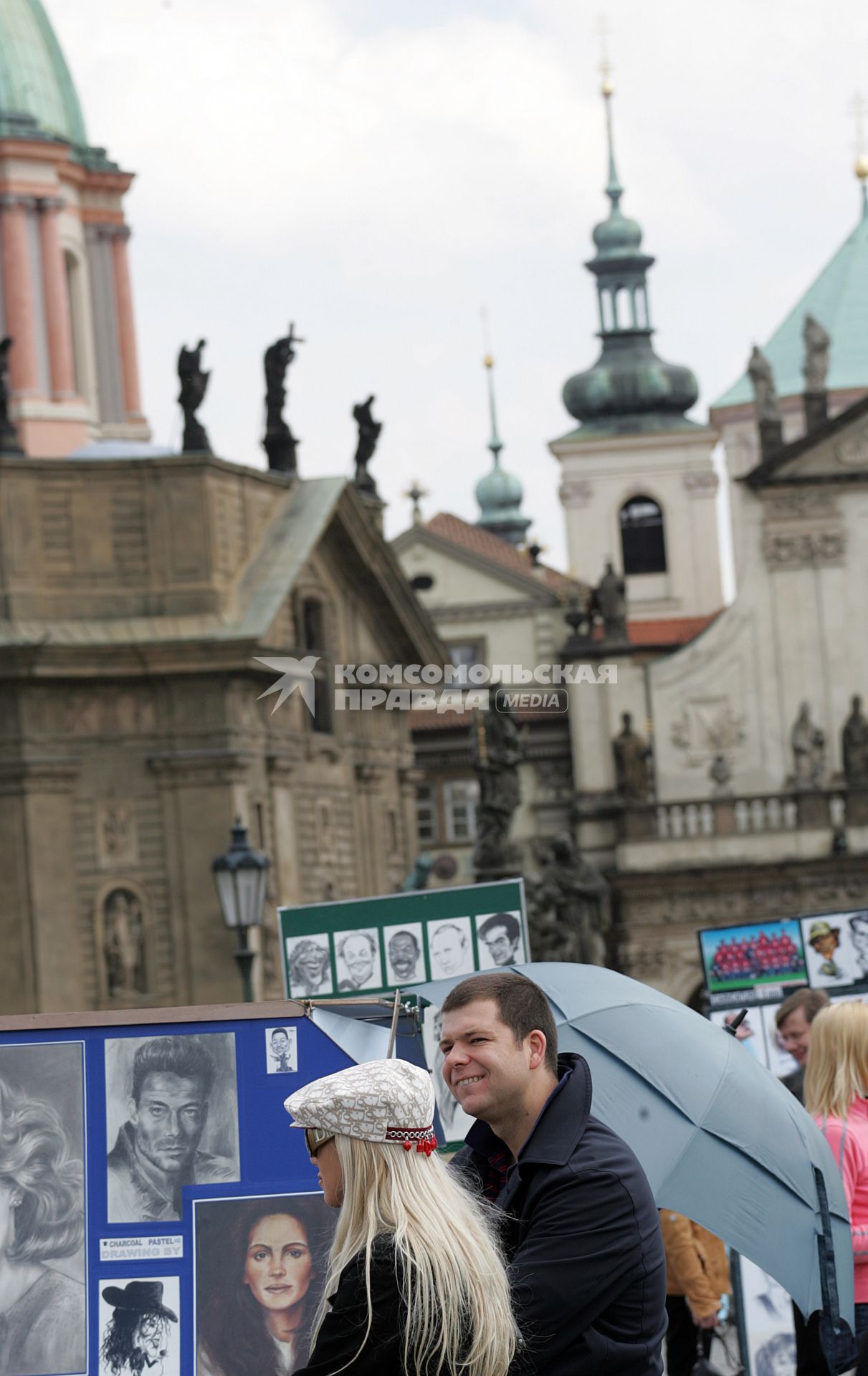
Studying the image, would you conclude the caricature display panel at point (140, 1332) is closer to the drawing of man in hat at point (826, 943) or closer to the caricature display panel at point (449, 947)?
the caricature display panel at point (449, 947)

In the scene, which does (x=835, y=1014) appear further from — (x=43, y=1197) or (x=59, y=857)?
(x=59, y=857)

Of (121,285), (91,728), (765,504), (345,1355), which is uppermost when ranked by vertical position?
(121,285)

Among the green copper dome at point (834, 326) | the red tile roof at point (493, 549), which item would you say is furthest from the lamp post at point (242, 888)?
the green copper dome at point (834, 326)

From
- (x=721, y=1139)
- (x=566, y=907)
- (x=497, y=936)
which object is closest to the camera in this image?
(x=721, y=1139)

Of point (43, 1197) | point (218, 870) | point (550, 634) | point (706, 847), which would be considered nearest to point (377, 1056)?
point (43, 1197)

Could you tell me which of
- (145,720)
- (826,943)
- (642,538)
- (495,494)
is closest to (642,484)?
(642,538)

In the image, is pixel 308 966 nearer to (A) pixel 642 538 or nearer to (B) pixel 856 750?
(B) pixel 856 750

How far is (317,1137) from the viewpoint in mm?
4629

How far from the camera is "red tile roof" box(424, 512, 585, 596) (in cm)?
5353

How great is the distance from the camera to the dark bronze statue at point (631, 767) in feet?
147

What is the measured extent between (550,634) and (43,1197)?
45.7 m

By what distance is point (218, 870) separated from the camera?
16422 mm

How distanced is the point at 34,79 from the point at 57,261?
265 centimetres

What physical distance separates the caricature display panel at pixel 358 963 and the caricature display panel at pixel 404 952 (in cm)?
6
